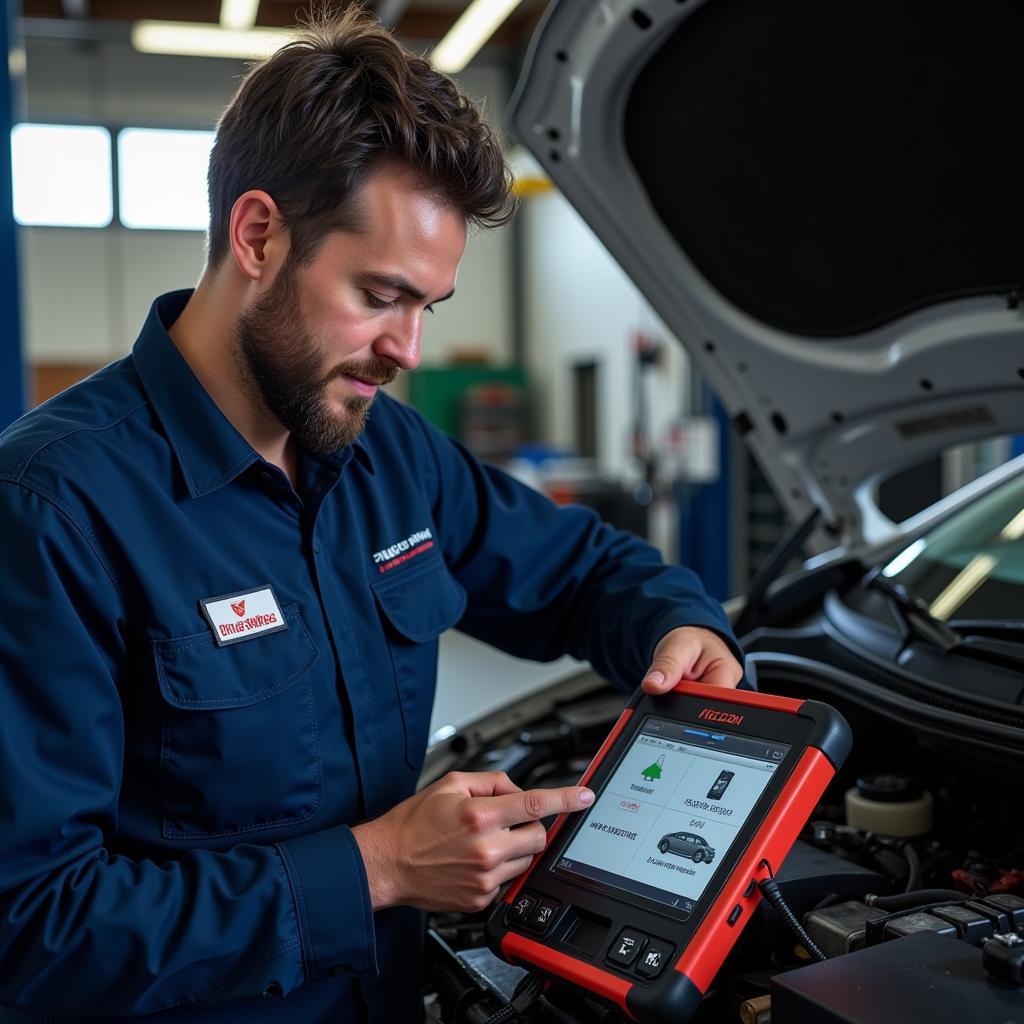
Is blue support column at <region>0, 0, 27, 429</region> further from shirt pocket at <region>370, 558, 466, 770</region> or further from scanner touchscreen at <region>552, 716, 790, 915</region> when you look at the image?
scanner touchscreen at <region>552, 716, 790, 915</region>

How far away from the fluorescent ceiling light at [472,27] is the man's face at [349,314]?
5910 millimetres

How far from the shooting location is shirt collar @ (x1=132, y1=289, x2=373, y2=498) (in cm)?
117

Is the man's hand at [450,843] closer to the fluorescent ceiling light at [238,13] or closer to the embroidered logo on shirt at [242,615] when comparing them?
the embroidered logo on shirt at [242,615]

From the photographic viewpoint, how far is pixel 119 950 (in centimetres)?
94

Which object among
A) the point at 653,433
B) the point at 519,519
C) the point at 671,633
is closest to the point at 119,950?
the point at 671,633

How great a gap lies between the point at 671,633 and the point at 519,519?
328 mm

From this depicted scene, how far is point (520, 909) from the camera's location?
42.6 inches

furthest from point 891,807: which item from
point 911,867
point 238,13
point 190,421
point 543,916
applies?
point 238,13

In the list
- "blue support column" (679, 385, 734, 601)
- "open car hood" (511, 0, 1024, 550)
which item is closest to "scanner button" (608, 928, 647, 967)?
"open car hood" (511, 0, 1024, 550)

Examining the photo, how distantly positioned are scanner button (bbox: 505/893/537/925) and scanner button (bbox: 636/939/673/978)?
0.15 metres

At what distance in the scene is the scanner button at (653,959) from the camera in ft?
3.07

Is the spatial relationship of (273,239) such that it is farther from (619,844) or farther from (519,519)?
(619,844)

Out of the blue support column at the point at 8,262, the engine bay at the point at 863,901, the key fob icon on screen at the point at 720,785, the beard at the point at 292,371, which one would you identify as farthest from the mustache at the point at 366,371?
the blue support column at the point at 8,262

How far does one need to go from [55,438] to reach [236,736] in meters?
0.33
